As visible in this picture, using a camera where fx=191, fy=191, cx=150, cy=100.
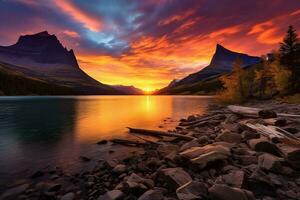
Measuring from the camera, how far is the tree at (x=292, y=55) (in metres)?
56.2

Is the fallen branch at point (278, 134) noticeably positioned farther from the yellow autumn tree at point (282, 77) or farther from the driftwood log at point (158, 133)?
the yellow autumn tree at point (282, 77)

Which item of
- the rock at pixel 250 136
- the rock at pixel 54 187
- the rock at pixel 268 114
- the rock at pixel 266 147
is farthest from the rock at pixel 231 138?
the rock at pixel 54 187

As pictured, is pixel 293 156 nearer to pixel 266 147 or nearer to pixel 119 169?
pixel 266 147

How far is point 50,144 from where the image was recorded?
68.3 ft

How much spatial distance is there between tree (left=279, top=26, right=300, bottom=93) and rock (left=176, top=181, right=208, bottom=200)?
62592 millimetres

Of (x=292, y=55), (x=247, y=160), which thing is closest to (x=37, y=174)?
(x=247, y=160)

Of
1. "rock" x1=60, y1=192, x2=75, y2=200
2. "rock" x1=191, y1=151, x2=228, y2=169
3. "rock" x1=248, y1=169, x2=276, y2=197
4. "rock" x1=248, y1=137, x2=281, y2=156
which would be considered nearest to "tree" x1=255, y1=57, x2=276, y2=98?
"rock" x1=248, y1=137, x2=281, y2=156

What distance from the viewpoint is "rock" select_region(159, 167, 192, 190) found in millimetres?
8509

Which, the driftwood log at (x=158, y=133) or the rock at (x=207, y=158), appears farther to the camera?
the driftwood log at (x=158, y=133)

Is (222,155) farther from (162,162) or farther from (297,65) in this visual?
(297,65)

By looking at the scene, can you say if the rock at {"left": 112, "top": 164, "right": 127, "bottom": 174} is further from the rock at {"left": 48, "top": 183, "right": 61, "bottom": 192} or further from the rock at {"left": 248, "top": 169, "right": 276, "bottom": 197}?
the rock at {"left": 248, "top": 169, "right": 276, "bottom": 197}

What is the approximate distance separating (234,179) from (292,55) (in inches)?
2672

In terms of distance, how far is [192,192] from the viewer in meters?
7.28

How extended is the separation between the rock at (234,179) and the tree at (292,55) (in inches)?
2398
